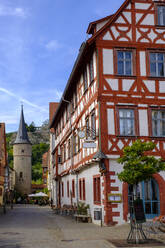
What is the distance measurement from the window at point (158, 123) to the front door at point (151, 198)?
2.35m

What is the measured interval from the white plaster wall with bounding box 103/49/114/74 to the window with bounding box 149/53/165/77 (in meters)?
2.11

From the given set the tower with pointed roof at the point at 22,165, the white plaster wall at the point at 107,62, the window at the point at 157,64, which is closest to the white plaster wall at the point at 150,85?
the window at the point at 157,64

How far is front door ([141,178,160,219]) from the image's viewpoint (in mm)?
18297

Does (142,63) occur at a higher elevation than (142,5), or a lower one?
lower

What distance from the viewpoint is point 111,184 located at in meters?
17.9

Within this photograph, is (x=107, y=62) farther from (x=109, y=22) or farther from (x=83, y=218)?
(x=83, y=218)

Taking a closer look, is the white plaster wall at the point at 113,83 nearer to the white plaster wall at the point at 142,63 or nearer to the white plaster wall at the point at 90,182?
the white plaster wall at the point at 142,63

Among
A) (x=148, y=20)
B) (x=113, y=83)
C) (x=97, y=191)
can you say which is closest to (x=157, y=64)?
Result: (x=148, y=20)

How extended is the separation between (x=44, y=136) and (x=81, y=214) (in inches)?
5051

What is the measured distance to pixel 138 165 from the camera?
40.6 ft

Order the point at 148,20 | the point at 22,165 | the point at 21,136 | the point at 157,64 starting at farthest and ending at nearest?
the point at 21,136, the point at 22,165, the point at 148,20, the point at 157,64

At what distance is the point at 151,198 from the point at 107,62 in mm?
6830

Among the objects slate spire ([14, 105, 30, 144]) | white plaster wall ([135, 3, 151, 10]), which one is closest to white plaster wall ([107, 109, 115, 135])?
white plaster wall ([135, 3, 151, 10])

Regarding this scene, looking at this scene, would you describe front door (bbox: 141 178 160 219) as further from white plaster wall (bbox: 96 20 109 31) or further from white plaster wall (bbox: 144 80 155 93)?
white plaster wall (bbox: 96 20 109 31)
